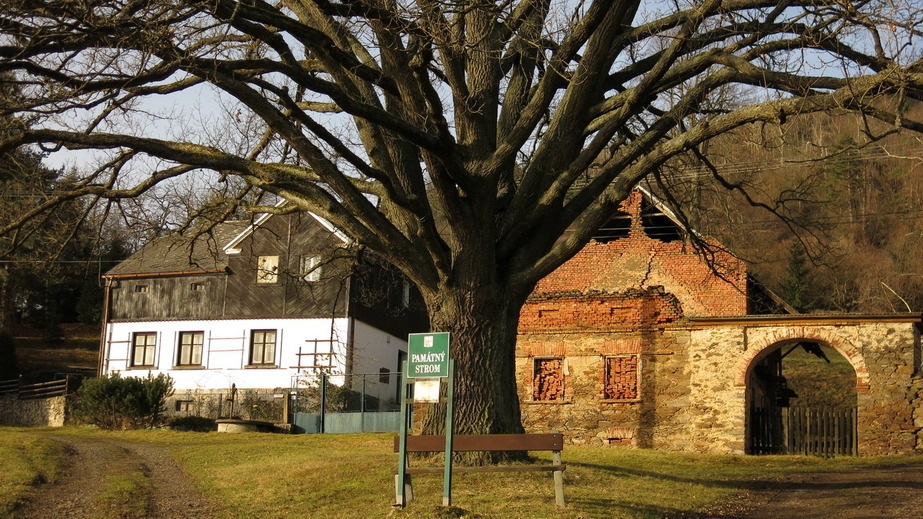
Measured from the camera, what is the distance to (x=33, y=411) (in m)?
37.3

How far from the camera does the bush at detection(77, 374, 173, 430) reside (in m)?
30.2

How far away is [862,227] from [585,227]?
46572 mm

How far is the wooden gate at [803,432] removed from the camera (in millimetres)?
24438

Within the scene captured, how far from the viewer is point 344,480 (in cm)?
1421

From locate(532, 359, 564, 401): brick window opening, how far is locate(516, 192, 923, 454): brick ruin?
27 millimetres

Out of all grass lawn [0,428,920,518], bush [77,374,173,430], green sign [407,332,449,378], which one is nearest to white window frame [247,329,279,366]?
bush [77,374,173,430]

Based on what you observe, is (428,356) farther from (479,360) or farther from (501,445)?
(479,360)

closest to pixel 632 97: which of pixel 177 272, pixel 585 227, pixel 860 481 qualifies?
pixel 585 227

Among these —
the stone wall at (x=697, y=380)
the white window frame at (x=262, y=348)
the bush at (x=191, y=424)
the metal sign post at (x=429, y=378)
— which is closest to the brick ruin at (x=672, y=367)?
the stone wall at (x=697, y=380)

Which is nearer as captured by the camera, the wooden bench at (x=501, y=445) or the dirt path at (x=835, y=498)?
the wooden bench at (x=501, y=445)

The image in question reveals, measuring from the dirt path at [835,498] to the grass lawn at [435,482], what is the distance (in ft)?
1.50

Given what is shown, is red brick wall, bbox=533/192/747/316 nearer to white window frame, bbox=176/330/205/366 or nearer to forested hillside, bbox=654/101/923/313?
forested hillside, bbox=654/101/923/313

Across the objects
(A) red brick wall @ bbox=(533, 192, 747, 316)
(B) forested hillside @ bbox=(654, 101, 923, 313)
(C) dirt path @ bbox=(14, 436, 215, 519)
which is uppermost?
(B) forested hillside @ bbox=(654, 101, 923, 313)

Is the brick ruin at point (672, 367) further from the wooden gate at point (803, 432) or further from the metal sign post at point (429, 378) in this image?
the metal sign post at point (429, 378)
